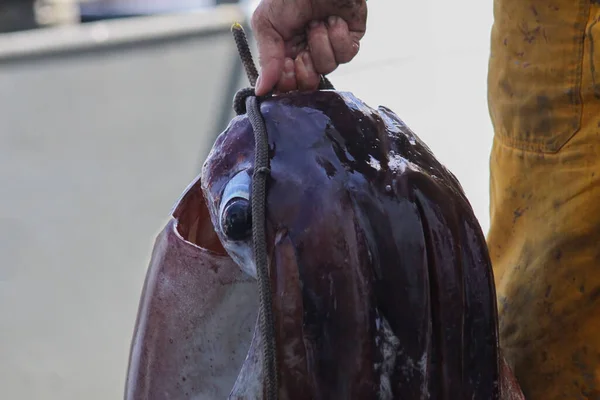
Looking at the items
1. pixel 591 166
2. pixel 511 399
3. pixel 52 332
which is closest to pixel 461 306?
pixel 511 399

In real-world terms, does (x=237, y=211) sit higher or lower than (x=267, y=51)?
lower

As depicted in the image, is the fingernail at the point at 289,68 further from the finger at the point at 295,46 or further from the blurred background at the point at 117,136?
the blurred background at the point at 117,136

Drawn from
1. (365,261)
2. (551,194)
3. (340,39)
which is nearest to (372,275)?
(365,261)

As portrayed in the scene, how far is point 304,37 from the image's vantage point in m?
1.17

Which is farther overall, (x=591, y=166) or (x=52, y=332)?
(x=52, y=332)

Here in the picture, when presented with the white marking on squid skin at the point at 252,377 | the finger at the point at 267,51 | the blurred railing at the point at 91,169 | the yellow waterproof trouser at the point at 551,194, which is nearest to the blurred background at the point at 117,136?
the blurred railing at the point at 91,169

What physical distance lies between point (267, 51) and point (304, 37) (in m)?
0.07

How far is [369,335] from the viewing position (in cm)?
82

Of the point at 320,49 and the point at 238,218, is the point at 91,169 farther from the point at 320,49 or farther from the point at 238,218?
the point at 238,218

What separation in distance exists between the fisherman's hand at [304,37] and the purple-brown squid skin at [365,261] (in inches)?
5.3

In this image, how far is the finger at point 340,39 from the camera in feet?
3.78

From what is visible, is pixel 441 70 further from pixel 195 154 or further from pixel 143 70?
pixel 143 70

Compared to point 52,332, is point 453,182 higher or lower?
higher

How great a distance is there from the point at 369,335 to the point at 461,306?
0.12m
